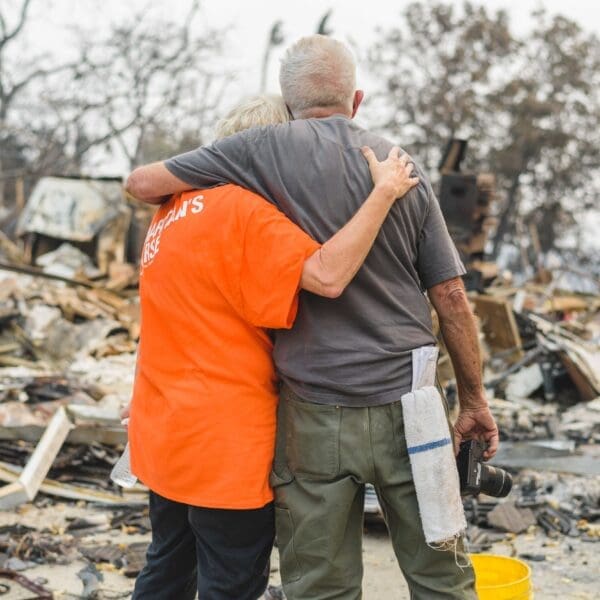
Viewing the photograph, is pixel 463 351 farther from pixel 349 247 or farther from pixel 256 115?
pixel 256 115

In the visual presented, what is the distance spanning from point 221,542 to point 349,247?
1.03 metres

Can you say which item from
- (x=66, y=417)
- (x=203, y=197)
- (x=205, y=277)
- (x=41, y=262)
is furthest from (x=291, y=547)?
(x=41, y=262)

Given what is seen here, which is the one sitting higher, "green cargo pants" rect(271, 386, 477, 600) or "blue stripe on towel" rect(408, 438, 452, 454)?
"blue stripe on towel" rect(408, 438, 452, 454)

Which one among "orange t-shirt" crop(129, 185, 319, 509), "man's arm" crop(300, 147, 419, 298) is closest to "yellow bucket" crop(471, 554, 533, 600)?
"orange t-shirt" crop(129, 185, 319, 509)

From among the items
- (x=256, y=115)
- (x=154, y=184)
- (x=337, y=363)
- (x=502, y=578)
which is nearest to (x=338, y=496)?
(x=337, y=363)

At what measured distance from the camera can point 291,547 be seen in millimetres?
2729

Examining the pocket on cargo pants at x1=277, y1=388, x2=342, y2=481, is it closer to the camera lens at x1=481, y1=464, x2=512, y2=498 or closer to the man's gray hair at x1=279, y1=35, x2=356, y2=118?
the camera lens at x1=481, y1=464, x2=512, y2=498

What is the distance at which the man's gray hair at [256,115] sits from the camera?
2.96 m

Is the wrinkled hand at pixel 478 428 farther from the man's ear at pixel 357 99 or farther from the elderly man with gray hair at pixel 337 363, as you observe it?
the man's ear at pixel 357 99

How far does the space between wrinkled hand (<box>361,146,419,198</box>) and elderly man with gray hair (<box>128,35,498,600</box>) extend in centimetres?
4

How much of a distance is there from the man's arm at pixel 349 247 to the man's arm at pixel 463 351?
405mm

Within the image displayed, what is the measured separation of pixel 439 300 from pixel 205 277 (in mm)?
787

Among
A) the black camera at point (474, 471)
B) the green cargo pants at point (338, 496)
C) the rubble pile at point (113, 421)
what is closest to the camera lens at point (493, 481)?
the black camera at point (474, 471)

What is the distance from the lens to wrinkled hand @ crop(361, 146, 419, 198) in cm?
265
